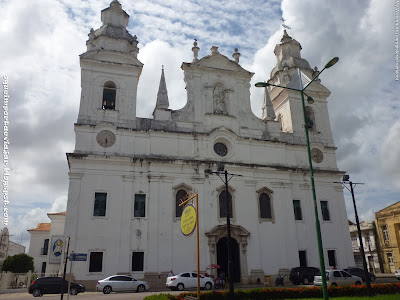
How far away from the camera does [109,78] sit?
2692cm

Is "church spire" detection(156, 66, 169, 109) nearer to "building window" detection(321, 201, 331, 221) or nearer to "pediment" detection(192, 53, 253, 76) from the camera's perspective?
"pediment" detection(192, 53, 253, 76)

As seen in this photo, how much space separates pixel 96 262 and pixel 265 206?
13.7m

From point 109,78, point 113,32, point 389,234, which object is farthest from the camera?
point 389,234

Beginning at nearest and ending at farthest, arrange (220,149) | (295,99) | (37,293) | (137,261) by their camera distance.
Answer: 1. (37,293)
2. (137,261)
3. (220,149)
4. (295,99)

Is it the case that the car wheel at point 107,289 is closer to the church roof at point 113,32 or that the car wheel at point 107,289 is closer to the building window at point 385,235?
the church roof at point 113,32

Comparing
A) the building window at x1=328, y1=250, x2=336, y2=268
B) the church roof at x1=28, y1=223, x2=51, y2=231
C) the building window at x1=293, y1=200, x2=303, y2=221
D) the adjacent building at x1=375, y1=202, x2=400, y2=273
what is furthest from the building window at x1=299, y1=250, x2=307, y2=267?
the church roof at x1=28, y1=223, x2=51, y2=231

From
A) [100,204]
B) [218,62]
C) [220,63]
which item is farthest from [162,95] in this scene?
[100,204]

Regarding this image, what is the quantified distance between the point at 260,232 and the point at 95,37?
2113cm

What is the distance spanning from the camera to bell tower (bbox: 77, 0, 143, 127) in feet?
84.2

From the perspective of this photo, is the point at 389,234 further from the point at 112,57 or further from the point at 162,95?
the point at 112,57

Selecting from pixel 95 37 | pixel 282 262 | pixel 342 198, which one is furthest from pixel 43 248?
pixel 342 198

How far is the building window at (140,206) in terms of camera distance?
78.2ft

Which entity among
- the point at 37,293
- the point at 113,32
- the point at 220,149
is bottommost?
the point at 37,293

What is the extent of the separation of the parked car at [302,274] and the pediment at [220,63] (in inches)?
677
